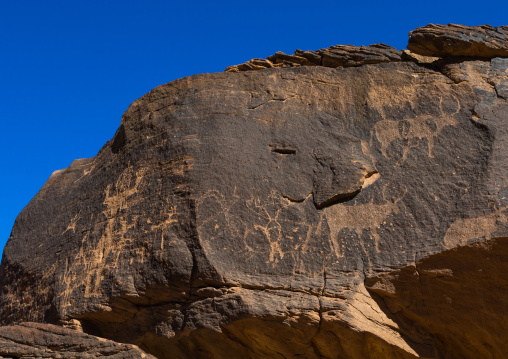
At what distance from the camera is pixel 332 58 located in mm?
7125

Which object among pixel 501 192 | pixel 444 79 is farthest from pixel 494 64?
pixel 501 192

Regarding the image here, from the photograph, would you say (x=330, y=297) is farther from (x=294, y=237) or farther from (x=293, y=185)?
(x=293, y=185)

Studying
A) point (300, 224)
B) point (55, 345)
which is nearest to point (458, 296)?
point (300, 224)

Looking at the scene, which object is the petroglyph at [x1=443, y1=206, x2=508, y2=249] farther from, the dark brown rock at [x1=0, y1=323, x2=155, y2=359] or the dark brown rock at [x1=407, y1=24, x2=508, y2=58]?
the dark brown rock at [x1=0, y1=323, x2=155, y2=359]

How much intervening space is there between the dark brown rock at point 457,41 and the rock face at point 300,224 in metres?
0.12

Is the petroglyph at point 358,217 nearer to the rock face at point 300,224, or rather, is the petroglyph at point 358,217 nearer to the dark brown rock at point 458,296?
the rock face at point 300,224

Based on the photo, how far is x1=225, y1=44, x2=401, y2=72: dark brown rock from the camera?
276 inches

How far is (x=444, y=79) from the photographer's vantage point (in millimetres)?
6648

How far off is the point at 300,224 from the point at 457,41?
101 inches

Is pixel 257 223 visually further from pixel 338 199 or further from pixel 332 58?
pixel 332 58

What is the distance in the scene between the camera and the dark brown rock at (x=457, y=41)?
6.75 meters

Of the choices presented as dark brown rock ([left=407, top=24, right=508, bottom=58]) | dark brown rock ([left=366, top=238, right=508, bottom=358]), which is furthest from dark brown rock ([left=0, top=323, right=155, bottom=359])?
dark brown rock ([left=407, top=24, right=508, bottom=58])

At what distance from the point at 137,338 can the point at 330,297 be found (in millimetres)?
1899

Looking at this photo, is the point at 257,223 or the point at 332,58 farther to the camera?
the point at 332,58
